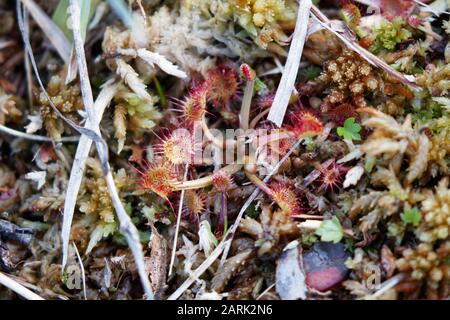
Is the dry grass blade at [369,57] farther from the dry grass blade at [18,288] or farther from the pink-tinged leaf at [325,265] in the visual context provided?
the dry grass blade at [18,288]

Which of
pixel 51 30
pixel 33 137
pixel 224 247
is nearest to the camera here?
pixel 224 247

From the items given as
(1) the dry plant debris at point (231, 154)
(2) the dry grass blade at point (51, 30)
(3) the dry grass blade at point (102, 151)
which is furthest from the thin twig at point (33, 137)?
(2) the dry grass blade at point (51, 30)

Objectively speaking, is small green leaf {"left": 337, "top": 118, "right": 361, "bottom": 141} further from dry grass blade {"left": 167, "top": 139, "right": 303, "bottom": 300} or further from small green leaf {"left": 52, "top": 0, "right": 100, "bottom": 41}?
small green leaf {"left": 52, "top": 0, "right": 100, "bottom": 41}

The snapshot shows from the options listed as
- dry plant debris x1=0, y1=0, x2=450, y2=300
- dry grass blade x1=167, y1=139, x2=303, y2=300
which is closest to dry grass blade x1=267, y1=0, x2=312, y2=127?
dry plant debris x1=0, y1=0, x2=450, y2=300

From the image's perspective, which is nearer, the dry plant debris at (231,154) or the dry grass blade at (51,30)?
the dry plant debris at (231,154)

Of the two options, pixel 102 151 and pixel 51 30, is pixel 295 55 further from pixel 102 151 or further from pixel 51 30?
pixel 51 30

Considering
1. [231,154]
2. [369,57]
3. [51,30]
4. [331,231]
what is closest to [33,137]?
[51,30]
